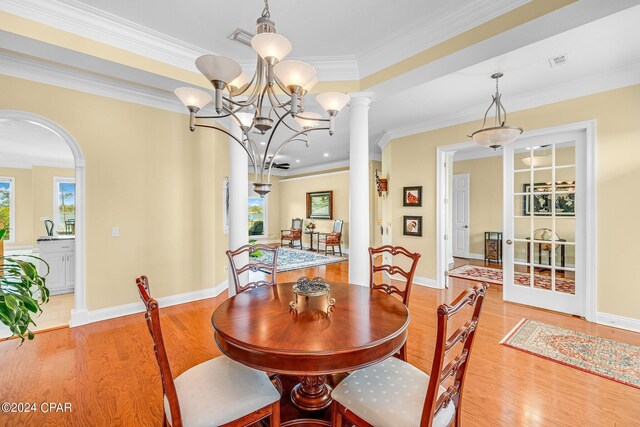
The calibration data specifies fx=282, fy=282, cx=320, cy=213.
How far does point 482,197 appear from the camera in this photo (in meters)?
7.00

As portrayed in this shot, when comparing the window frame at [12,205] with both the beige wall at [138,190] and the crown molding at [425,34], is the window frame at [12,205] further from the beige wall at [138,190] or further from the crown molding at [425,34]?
the crown molding at [425,34]

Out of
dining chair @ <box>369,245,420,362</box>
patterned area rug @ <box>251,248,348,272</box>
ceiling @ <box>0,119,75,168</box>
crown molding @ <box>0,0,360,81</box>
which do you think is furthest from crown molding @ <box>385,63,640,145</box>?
ceiling @ <box>0,119,75,168</box>

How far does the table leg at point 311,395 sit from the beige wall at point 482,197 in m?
6.51

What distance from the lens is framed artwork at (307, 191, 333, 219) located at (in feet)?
29.0

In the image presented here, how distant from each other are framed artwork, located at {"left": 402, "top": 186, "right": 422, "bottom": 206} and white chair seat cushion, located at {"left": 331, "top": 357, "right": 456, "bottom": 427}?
3780mm

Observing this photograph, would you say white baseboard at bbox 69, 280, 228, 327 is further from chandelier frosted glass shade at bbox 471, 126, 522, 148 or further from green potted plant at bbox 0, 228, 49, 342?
chandelier frosted glass shade at bbox 471, 126, 522, 148

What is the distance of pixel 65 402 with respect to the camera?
1.94 meters

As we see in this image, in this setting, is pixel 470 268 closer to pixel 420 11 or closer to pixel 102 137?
pixel 420 11

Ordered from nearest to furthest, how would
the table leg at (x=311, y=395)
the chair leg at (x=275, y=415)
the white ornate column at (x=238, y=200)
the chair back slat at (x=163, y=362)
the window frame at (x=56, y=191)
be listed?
1. the chair back slat at (x=163, y=362)
2. the chair leg at (x=275, y=415)
3. the table leg at (x=311, y=395)
4. the white ornate column at (x=238, y=200)
5. the window frame at (x=56, y=191)

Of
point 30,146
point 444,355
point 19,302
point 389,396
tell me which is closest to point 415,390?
point 389,396

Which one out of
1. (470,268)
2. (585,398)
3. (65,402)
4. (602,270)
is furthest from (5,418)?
(470,268)

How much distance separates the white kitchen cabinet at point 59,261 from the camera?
13.8 feet

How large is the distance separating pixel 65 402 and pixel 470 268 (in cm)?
652

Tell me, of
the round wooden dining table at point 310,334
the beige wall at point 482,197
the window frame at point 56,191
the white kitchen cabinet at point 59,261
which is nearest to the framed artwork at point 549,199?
the round wooden dining table at point 310,334
